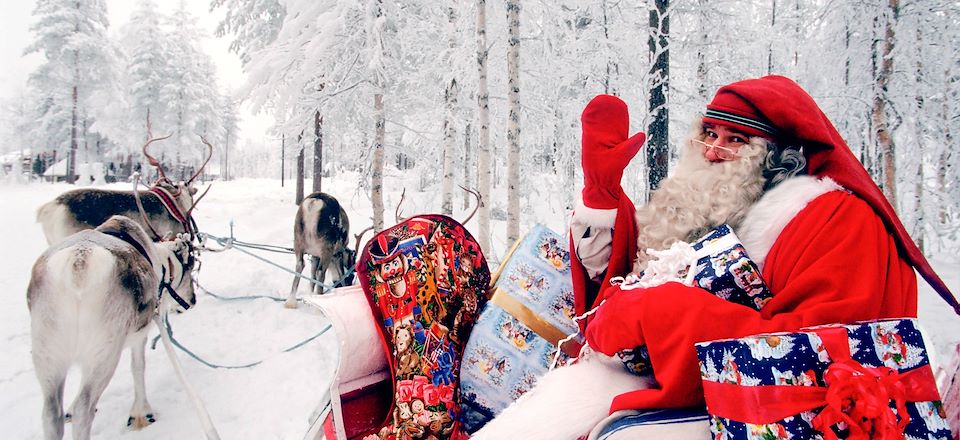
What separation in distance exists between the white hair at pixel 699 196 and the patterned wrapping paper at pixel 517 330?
59cm

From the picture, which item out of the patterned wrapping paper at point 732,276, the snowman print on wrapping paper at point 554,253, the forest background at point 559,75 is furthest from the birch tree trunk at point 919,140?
the patterned wrapping paper at point 732,276

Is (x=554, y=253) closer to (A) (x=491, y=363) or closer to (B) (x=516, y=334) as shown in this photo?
(B) (x=516, y=334)

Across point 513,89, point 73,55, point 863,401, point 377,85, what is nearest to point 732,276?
point 863,401

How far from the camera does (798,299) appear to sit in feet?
3.82

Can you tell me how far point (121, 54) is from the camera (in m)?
23.0

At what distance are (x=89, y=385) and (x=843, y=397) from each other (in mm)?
3681

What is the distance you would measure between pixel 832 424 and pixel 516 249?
1.58 m

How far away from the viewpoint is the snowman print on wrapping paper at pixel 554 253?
91.0 inches

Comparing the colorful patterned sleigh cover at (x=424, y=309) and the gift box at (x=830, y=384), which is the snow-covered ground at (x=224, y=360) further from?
the gift box at (x=830, y=384)

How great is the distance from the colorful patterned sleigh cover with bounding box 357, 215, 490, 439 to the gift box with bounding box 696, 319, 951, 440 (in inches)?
55.1

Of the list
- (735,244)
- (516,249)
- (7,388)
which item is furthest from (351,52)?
(735,244)

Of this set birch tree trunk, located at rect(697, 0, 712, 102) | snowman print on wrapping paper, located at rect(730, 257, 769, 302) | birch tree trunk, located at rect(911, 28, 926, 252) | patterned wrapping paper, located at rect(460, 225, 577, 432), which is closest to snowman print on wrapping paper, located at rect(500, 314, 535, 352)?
patterned wrapping paper, located at rect(460, 225, 577, 432)

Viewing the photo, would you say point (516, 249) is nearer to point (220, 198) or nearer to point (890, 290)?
point (890, 290)

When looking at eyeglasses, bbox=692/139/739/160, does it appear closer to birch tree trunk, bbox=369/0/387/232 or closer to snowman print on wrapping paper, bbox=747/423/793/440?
snowman print on wrapping paper, bbox=747/423/793/440
